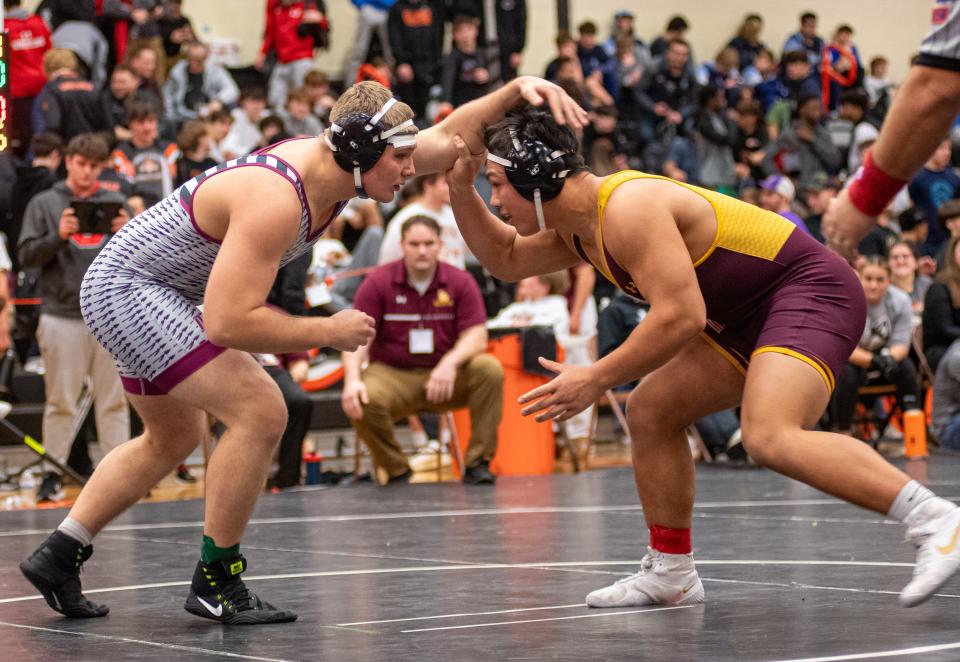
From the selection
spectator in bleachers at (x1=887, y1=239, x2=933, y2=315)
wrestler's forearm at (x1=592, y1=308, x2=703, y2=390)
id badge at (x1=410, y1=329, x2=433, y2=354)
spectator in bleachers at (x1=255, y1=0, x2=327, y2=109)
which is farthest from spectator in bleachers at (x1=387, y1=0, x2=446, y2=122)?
wrestler's forearm at (x1=592, y1=308, x2=703, y2=390)

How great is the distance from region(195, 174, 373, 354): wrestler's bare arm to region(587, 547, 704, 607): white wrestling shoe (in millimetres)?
1103

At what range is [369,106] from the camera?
4395 mm

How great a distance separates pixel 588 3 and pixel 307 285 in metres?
9.51

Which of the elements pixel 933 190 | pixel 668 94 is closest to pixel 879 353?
pixel 933 190

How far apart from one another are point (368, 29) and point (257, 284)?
38.2 ft

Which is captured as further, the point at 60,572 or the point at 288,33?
the point at 288,33

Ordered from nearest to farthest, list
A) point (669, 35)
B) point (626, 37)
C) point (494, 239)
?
point (494, 239) → point (626, 37) → point (669, 35)

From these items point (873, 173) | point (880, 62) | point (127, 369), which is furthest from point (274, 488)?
point (880, 62)

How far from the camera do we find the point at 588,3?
60.5 feet

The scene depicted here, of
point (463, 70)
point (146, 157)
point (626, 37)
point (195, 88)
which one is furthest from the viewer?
point (626, 37)

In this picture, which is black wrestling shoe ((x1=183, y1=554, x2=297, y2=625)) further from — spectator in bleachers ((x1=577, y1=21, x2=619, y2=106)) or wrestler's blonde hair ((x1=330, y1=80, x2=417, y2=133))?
spectator in bleachers ((x1=577, y1=21, x2=619, y2=106))

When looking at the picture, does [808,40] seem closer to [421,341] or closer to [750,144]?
[750,144]

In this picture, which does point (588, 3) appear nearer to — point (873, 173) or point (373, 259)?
point (373, 259)

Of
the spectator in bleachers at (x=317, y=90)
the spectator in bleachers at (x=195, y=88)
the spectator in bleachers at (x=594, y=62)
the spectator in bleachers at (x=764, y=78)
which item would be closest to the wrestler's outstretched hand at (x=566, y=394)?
the spectator in bleachers at (x=195, y=88)
